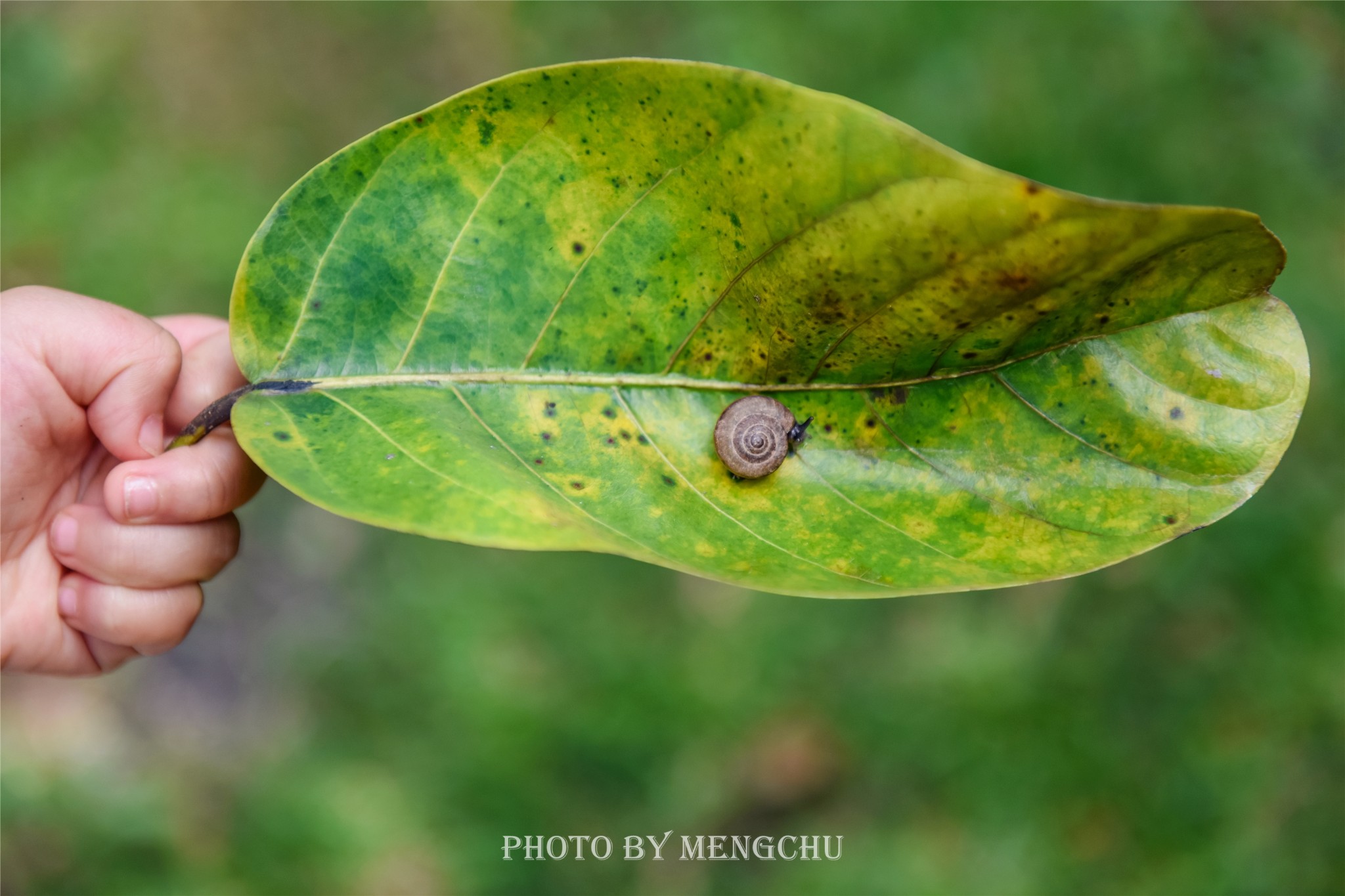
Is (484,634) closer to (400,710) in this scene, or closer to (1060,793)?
(400,710)

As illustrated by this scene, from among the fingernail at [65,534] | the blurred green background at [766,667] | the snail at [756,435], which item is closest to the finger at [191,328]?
the fingernail at [65,534]

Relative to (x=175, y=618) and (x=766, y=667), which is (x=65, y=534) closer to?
(x=175, y=618)

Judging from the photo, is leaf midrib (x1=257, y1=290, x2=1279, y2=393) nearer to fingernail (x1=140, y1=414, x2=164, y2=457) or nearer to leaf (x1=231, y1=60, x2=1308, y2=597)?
leaf (x1=231, y1=60, x2=1308, y2=597)

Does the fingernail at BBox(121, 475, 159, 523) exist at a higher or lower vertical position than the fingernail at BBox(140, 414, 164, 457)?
lower

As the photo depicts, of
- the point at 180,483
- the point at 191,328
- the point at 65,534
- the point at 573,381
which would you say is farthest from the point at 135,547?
the point at 573,381

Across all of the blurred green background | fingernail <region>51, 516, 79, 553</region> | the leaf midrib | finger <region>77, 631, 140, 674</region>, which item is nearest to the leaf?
the leaf midrib

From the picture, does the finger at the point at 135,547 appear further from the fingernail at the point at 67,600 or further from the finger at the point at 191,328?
the finger at the point at 191,328

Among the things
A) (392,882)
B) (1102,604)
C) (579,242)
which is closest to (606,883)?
(392,882)
